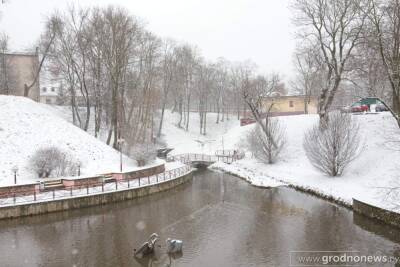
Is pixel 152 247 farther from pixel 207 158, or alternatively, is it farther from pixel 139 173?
pixel 207 158

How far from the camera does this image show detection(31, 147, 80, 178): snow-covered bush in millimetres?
26812

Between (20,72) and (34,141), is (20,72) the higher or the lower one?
the higher one

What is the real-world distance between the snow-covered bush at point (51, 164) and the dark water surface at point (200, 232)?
557 cm

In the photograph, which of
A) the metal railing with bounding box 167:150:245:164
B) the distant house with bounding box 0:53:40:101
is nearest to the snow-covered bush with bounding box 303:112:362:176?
the metal railing with bounding box 167:150:245:164

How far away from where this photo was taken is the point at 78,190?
25297 mm

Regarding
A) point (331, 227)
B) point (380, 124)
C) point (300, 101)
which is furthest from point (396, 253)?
point (300, 101)

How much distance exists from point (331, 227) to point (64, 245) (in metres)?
13.1

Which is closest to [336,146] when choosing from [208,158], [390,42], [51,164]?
[390,42]

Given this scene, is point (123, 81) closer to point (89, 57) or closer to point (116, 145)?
point (89, 57)

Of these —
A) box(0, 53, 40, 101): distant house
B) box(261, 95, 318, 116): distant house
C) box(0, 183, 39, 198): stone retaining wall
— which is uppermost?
box(0, 53, 40, 101): distant house

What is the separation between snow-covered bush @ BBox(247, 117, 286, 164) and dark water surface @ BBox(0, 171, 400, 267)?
10.3m

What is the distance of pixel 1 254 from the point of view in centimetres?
1603

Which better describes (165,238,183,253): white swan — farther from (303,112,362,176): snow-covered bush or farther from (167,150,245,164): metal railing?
(167,150,245,164): metal railing

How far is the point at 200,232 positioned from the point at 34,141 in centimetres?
1923
